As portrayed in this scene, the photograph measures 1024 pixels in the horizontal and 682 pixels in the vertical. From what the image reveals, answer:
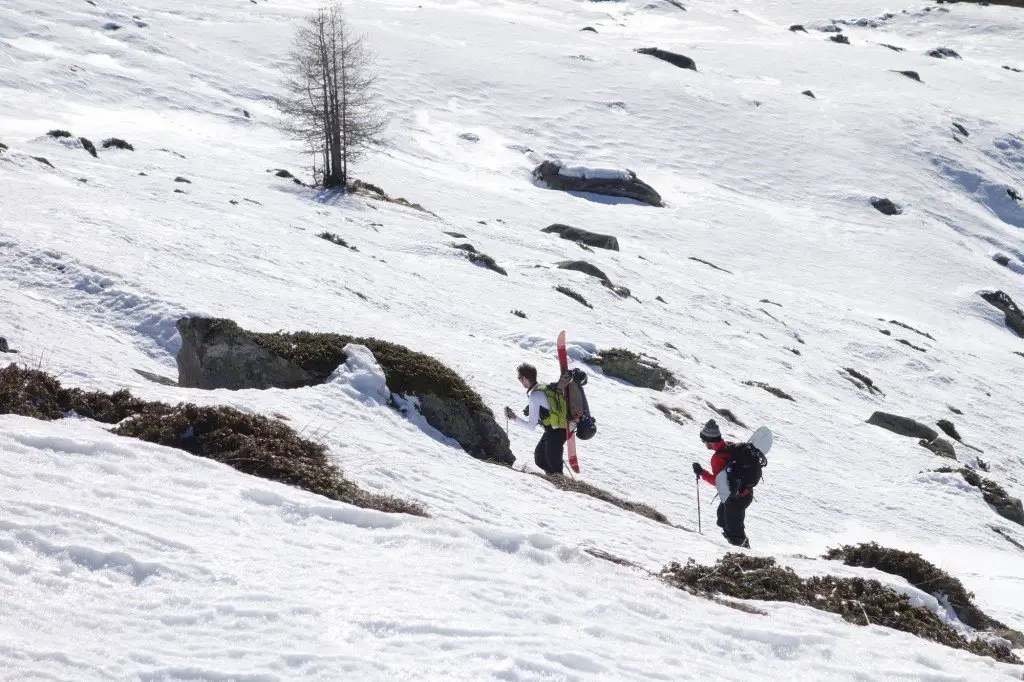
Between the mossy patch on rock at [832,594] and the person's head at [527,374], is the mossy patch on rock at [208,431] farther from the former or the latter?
the person's head at [527,374]

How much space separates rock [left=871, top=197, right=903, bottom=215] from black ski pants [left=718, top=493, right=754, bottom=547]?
52825 mm

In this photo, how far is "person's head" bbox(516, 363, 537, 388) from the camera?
12.1 metres

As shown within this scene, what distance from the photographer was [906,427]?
78.8ft

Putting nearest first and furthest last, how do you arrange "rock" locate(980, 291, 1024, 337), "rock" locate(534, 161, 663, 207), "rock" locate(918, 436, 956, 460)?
1. "rock" locate(918, 436, 956, 460)
2. "rock" locate(980, 291, 1024, 337)
3. "rock" locate(534, 161, 663, 207)

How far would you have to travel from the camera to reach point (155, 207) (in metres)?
24.3

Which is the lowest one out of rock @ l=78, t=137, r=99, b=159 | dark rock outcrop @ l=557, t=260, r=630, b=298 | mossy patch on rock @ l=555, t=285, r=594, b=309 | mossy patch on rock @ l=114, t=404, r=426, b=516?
dark rock outcrop @ l=557, t=260, r=630, b=298

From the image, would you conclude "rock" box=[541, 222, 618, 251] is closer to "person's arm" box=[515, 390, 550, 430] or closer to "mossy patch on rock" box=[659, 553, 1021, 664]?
"person's arm" box=[515, 390, 550, 430]

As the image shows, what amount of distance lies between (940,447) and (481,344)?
499 inches

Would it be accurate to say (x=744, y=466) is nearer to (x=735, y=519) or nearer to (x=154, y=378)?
(x=735, y=519)

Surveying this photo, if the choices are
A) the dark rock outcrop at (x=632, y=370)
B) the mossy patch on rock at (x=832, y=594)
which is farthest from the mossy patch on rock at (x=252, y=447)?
the dark rock outcrop at (x=632, y=370)

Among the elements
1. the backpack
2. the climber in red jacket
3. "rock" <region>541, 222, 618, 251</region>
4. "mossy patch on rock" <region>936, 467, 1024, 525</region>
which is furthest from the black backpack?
"rock" <region>541, 222, 618, 251</region>

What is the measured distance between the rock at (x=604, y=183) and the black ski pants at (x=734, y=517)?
43.5 meters

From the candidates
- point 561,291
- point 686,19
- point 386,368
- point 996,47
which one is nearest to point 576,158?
point 561,291

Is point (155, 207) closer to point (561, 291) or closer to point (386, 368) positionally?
point (561, 291)
